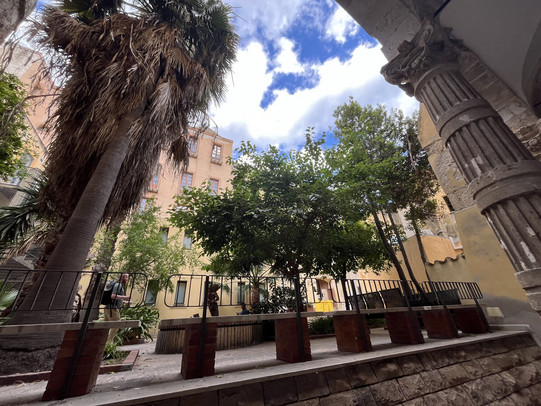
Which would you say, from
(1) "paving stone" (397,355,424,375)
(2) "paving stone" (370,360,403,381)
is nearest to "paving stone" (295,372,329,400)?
(2) "paving stone" (370,360,403,381)

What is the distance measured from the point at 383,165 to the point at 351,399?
7.24 meters

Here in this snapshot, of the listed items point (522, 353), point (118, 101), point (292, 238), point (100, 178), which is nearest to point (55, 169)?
point (100, 178)

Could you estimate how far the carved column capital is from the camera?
2.90m

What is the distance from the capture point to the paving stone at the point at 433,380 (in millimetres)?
2963

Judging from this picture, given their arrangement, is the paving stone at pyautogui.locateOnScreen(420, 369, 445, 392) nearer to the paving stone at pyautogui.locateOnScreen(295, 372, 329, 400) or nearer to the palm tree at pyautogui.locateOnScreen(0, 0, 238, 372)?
the paving stone at pyautogui.locateOnScreen(295, 372, 329, 400)

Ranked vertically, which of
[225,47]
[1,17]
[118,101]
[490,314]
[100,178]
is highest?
[225,47]

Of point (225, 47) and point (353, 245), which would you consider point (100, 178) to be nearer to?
point (225, 47)

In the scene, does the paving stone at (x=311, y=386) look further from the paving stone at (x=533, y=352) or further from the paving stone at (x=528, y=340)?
the paving stone at (x=528, y=340)

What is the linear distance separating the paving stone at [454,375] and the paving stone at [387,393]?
0.89 m

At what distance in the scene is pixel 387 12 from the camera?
3.48 meters

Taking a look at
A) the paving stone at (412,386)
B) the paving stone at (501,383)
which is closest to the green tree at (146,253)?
the paving stone at (412,386)

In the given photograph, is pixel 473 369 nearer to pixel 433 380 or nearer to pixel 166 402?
pixel 433 380

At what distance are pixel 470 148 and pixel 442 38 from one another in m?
1.64

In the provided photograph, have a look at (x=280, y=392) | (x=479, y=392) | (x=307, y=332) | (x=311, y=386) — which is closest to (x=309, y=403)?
(x=311, y=386)
